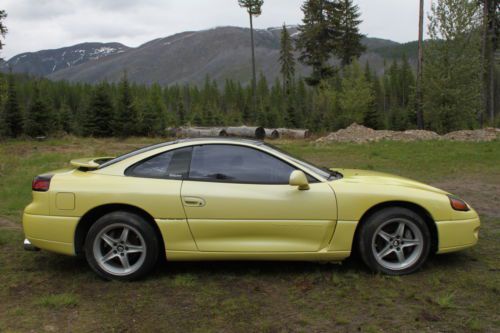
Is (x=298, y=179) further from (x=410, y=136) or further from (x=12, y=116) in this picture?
(x=12, y=116)

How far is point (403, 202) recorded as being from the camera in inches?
174

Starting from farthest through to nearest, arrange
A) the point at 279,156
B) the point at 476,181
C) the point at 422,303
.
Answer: the point at 476,181, the point at 279,156, the point at 422,303

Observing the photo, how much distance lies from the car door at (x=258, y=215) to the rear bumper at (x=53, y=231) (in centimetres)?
119

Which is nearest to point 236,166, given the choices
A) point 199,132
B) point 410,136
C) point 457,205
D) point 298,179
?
point 298,179

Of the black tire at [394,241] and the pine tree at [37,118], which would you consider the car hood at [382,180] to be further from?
the pine tree at [37,118]

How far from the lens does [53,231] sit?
171 inches

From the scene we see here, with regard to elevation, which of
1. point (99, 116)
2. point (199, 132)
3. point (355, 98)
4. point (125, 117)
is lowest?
point (199, 132)

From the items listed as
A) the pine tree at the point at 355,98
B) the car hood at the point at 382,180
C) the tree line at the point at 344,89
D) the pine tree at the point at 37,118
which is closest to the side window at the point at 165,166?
the car hood at the point at 382,180

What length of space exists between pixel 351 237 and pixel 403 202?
65cm

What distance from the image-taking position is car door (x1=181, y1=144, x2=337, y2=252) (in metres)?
4.22

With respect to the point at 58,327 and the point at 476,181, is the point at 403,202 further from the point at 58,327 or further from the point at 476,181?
the point at 476,181

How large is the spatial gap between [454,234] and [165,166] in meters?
2.99

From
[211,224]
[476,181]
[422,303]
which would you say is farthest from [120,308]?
[476,181]

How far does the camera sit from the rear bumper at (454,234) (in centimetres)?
437
